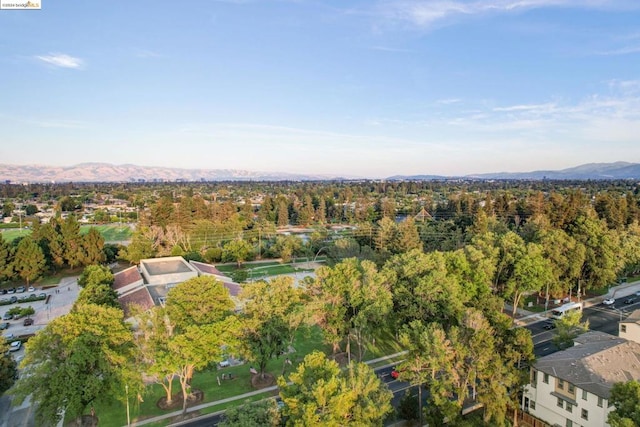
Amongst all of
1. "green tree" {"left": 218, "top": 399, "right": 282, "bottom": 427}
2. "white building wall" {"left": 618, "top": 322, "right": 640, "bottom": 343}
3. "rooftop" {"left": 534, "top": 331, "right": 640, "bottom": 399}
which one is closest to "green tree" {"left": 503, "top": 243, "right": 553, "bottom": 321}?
"white building wall" {"left": 618, "top": 322, "right": 640, "bottom": 343}

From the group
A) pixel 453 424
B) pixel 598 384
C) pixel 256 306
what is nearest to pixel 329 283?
pixel 256 306

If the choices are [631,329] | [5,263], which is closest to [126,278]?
[5,263]

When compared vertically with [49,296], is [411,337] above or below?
above

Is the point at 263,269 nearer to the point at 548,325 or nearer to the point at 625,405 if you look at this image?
the point at 548,325

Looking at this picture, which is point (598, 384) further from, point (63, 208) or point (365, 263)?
point (63, 208)

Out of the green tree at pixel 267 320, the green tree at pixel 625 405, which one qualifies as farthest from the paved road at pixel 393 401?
the green tree at pixel 625 405

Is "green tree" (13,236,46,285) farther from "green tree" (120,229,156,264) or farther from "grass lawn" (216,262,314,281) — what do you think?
"grass lawn" (216,262,314,281)
